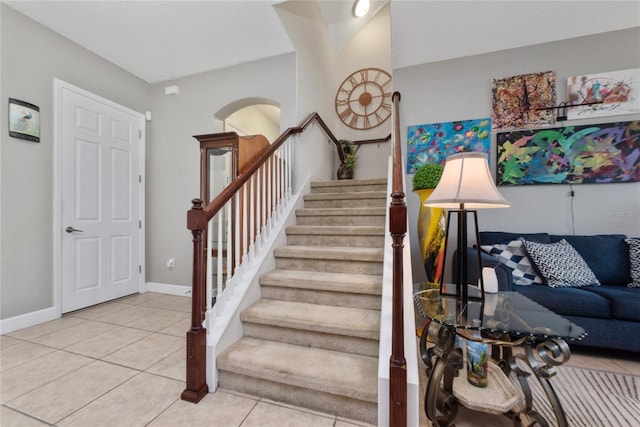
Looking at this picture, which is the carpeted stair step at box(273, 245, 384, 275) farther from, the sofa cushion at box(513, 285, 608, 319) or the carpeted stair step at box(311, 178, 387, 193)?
the sofa cushion at box(513, 285, 608, 319)

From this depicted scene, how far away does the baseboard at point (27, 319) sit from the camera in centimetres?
227

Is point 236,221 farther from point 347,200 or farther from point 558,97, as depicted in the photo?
point 558,97

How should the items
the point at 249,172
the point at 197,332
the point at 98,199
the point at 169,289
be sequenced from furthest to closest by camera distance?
the point at 169,289 → the point at 98,199 → the point at 249,172 → the point at 197,332

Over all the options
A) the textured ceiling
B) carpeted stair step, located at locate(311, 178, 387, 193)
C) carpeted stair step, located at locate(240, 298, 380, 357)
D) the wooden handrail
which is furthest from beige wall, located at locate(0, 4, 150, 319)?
carpeted stair step, located at locate(311, 178, 387, 193)

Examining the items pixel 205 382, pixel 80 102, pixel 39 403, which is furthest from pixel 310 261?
pixel 80 102

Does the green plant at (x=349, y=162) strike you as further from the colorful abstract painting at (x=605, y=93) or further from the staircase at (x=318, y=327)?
the colorful abstract painting at (x=605, y=93)

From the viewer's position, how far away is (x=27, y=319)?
94.6 inches

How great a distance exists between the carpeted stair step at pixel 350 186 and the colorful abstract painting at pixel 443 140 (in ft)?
1.50

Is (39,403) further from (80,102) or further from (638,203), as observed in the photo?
(638,203)

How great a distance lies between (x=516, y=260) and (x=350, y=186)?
1.76 meters

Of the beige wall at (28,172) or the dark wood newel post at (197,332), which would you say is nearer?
the dark wood newel post at (197,332)

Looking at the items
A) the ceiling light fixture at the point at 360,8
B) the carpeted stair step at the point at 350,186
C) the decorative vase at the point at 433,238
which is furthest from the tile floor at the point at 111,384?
the ceiling light fixture at the point at 360,8

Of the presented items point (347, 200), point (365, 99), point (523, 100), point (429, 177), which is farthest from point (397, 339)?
point (365, 99)

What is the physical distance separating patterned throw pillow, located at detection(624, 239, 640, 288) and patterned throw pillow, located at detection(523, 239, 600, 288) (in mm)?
247
